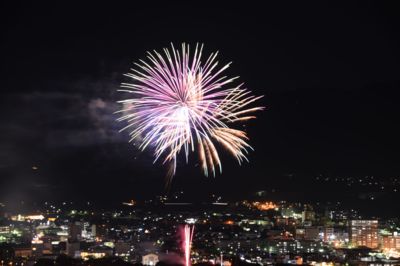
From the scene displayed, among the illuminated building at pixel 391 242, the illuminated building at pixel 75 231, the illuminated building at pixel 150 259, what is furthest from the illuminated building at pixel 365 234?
the illuminated building at pixel 75 231

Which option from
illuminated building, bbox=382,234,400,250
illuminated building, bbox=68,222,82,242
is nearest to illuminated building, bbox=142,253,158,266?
illuminated building, bbox=68,222,82,242

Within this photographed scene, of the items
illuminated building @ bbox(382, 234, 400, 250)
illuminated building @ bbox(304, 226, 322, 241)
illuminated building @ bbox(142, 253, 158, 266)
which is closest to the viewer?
illuminated building @ bbox(142, 253, 158, 266)

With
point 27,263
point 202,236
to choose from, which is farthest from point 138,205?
point 27,263

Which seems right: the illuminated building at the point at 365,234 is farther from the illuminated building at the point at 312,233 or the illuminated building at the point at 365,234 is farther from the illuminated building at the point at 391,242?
the illuminated building at the point at 312,233

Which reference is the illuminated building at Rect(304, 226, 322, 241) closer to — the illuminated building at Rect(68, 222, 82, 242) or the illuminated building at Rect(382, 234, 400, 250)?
the illuminated building at Rect(382, 234, 400, 250)

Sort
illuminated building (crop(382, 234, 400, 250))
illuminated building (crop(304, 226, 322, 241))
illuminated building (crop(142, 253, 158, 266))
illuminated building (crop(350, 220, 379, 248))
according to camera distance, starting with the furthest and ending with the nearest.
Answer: illuminated building (crop(304, 226, 322, 241)), illuminated building (crop(350, 220, 379, 248)), illuminated building (crop(382, 234, 400, 250)), illuminated building (crop(142, 253, 158, 266))

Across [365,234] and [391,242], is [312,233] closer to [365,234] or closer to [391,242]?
[365,234]

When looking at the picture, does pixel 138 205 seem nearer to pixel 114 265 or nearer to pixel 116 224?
pixel 116 224

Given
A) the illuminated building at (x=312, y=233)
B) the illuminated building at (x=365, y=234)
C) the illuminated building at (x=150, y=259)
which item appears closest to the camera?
the illuminated building at (x=150, y=259)

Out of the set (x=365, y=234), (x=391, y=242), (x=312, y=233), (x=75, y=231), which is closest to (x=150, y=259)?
(x=75, y=231)
